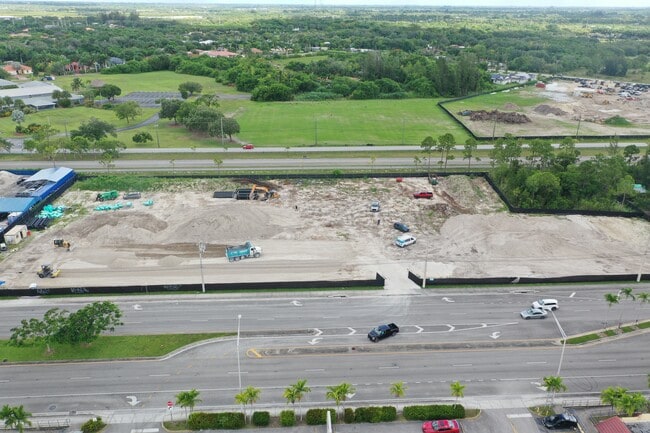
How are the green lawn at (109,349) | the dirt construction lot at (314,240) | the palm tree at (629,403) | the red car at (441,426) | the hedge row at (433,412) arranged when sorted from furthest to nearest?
the dirt construction lot at (314,240), the green lawn at (109,349), the hedge row at (433,412), the red car at (441,426), the palm tree at (629,403)

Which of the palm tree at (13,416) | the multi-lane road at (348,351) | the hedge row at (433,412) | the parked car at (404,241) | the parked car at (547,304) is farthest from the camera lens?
the parked car at (404,241)

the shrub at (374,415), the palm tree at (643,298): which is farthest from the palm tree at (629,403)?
the palm tree at (643,298)

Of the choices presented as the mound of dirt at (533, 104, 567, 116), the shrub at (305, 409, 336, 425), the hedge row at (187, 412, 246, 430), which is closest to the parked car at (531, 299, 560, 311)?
the shrub at (305, 409, 336, 425)

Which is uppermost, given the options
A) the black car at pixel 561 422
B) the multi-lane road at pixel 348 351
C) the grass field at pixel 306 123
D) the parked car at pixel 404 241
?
the grass field at pixel 306 123

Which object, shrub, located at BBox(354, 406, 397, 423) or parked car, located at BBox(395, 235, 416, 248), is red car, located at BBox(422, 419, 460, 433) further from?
parked car, located at BBox(395, 235, 416, 248)

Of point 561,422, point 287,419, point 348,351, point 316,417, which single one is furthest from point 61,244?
point 561,422

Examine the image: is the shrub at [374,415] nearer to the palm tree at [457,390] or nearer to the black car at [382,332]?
the palm tree at [457,390]

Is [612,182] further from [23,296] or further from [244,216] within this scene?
[23,296]

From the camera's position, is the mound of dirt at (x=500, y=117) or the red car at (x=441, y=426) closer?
the red car at (x=441, y=426)
